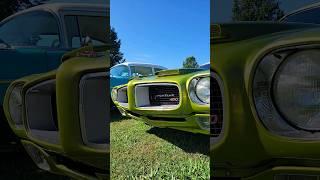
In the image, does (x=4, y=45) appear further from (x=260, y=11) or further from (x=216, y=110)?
(x=260, y=11)

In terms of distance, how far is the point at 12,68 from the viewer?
9.45 ft

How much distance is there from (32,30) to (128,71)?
87 cm

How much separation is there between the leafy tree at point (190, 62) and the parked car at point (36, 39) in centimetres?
64

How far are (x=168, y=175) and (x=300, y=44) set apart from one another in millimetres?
903

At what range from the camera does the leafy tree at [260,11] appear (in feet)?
7.77

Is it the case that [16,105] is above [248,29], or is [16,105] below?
below

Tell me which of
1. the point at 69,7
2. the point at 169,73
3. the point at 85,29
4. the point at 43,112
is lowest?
the point at 43,112

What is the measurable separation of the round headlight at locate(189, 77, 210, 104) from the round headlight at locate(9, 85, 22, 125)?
111 centimetres

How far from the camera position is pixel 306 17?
2402 mm

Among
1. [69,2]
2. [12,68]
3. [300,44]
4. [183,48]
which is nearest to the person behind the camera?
[300,44]

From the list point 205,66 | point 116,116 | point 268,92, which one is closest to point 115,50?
point 116,116

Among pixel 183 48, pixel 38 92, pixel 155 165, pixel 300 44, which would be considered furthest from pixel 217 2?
pixel 38 92

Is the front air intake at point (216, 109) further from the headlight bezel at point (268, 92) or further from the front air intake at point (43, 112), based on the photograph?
the front air intake at point (43, 112)

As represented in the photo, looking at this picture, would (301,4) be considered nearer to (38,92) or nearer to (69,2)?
(69,2)
